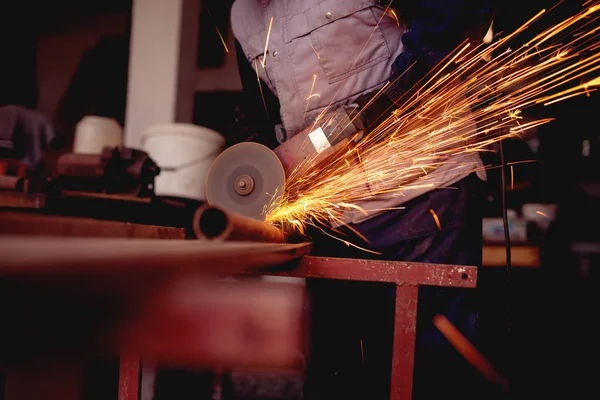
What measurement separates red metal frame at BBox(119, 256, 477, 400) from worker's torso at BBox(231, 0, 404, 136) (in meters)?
0.76

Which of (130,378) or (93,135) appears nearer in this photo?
(130,378)

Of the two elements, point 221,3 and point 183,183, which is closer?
point 183,183

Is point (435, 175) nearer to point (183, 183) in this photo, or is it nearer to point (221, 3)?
point (183, 183)

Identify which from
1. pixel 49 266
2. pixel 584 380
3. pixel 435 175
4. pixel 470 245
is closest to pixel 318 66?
pixel 435 175

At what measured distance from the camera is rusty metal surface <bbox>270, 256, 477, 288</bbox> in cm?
110

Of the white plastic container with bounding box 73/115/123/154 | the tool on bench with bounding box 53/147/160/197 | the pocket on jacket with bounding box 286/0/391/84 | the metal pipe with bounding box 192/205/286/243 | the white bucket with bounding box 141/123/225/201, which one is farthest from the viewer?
the white plastic container with bounding box 73/115/123/154

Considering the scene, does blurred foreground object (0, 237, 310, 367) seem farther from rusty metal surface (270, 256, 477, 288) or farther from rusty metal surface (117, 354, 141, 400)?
rusty metal surface (117, 354, 141, 400)

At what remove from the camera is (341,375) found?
5.77 ft

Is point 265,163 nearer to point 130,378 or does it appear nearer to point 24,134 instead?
point 130,378

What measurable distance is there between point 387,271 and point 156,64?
306 centimetres

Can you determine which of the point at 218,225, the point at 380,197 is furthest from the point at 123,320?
the point at 380,197

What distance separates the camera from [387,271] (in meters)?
1.13

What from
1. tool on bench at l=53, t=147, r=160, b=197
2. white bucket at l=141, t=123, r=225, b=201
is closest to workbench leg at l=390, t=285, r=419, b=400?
tool on bench at l=53, t=147, r=160, b=197

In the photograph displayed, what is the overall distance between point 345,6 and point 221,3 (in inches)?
107
